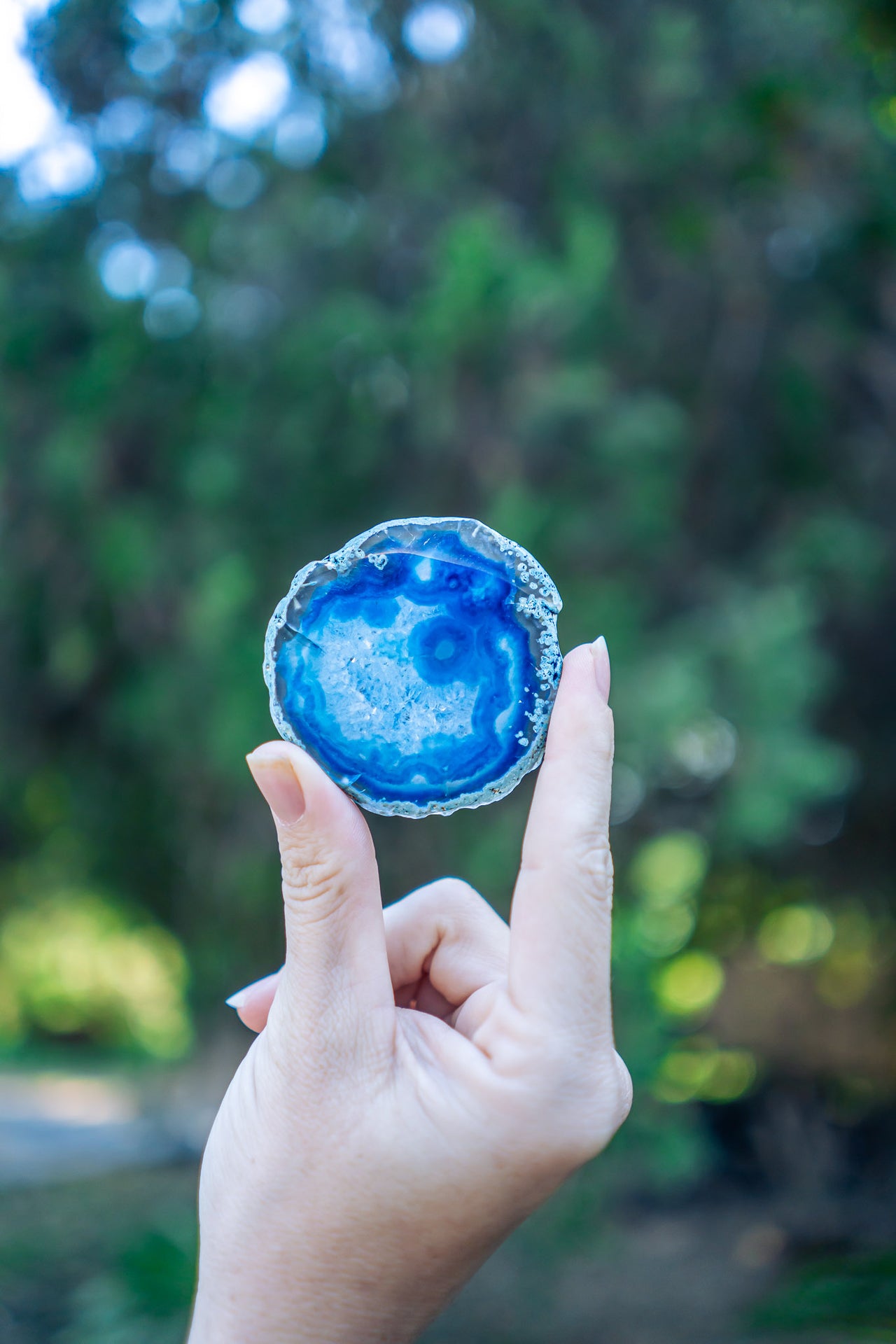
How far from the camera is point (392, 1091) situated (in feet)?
3.84

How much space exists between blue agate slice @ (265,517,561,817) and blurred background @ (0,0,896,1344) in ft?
5.75

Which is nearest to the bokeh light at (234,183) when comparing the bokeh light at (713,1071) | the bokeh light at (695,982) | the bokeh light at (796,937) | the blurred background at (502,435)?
the blurred background at (502,435)

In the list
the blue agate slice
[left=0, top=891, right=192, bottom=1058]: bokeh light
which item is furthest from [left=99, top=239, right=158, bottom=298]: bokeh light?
[left=0, top=891, right=192, bottom=1058]: bokeh light

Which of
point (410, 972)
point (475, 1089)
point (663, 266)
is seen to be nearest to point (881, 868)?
point (663, 266)

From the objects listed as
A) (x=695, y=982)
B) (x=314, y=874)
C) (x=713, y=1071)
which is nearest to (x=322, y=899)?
(x=314, y=874)

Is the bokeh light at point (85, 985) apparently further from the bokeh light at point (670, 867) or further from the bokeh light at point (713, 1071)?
the bokeh light at point (670, 867)

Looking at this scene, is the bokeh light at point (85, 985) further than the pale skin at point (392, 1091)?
Yes

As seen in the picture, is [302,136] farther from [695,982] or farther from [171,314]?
[695,982]

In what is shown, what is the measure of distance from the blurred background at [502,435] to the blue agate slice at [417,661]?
1751mm

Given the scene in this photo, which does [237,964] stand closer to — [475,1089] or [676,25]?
[475,1089]

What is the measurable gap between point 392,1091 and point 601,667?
58 centimetres

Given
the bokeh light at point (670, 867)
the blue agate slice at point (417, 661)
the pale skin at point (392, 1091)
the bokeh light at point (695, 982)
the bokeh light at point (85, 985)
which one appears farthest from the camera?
the bokeh light at point (85, 985)

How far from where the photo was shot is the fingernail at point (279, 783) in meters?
1.20

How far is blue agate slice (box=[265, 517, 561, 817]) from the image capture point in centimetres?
147
